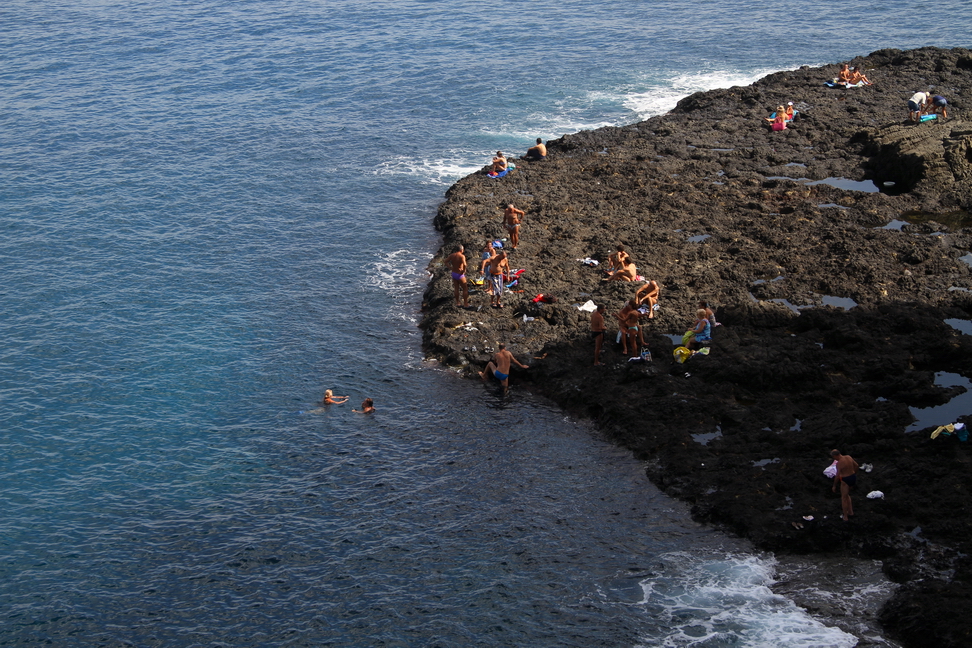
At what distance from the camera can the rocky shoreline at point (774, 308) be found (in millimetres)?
20016

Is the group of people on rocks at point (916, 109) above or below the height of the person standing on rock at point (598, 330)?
above

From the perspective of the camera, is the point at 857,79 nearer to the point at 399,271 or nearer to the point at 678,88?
the point at 678,88

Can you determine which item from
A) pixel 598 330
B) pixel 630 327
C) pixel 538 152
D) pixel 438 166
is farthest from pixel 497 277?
pixel 438 166

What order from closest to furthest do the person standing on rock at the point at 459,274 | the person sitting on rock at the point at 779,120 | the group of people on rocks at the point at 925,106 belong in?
1. the person standing on rock at the point at 459,274
2. the group of people on rocks at the point at 925,106
3. the person sitting on rock at the point at 779,120

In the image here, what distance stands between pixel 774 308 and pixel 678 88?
31.9 metres

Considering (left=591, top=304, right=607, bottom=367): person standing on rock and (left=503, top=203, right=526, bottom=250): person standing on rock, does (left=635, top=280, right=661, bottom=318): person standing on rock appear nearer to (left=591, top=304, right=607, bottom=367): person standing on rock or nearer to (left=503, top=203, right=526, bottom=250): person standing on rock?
(left=591, top=304, right=607, bottom=367): person standing on rock

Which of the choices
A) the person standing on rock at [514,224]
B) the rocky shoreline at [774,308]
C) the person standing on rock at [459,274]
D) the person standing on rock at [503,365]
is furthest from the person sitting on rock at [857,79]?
the person standing on rock at [503,365]

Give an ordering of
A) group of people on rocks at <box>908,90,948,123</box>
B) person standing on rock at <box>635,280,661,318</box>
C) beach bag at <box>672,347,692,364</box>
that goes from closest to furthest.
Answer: beach bag at <box>672,347,692,364</box> → person standing on rock at <box>635,280,661,318</box> → group of people on rocks at <box>908,90,948,123</box>

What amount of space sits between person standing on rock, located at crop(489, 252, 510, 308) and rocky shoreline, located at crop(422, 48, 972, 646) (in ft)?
2.12

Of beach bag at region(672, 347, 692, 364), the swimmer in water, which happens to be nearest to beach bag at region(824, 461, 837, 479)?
beach bag at region(672, 347, 692, 364)

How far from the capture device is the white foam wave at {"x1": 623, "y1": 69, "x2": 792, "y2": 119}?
52281mm

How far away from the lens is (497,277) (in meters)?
30.1

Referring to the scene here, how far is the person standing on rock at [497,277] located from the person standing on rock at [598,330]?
4.84m

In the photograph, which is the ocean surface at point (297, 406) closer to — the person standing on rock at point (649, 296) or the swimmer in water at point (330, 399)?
the swimmer in water at point (330, 399)
